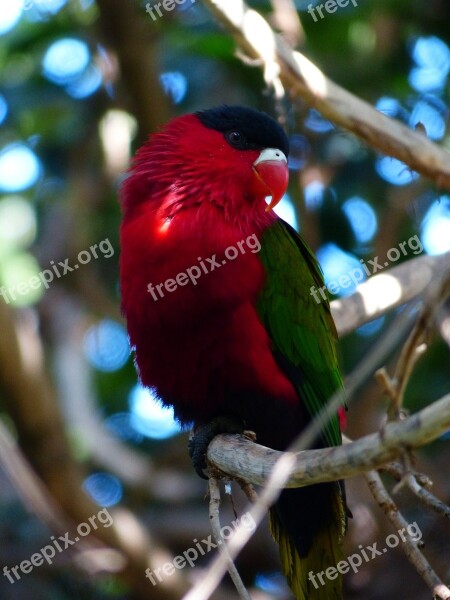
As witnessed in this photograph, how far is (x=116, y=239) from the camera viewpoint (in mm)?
7371

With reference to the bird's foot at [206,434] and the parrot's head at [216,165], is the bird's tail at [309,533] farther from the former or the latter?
the parrot's head at [216,165]

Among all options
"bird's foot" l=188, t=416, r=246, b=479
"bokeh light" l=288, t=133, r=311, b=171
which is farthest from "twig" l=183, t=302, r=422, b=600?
"bokeh light" l=288, t=133, r=311, b=171

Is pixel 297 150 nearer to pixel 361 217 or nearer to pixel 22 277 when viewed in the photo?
pixel 361 217

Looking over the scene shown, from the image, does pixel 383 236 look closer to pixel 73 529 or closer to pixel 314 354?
pixel 314 354

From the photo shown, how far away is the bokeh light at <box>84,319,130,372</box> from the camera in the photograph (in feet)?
24.1

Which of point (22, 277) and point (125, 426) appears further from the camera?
point (125, 426)

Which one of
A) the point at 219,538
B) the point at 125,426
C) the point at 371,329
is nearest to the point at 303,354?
the point at 219,538

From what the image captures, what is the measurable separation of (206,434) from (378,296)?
4.07 feet

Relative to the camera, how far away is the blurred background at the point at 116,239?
5.68m

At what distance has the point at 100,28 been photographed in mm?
6000

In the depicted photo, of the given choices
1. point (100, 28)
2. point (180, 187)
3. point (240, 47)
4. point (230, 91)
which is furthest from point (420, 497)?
point (230, 91)

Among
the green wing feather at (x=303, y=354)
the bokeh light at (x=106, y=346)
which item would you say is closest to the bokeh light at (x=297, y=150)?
the bokeh light at (x=106, y=346)

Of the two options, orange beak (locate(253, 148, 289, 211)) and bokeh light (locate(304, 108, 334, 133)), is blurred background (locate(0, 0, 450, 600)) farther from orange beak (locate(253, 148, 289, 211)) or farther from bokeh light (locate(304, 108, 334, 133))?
orange beak (locate(253, 148, 289, 211))

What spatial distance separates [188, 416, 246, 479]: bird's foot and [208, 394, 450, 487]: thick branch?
0.78 m
